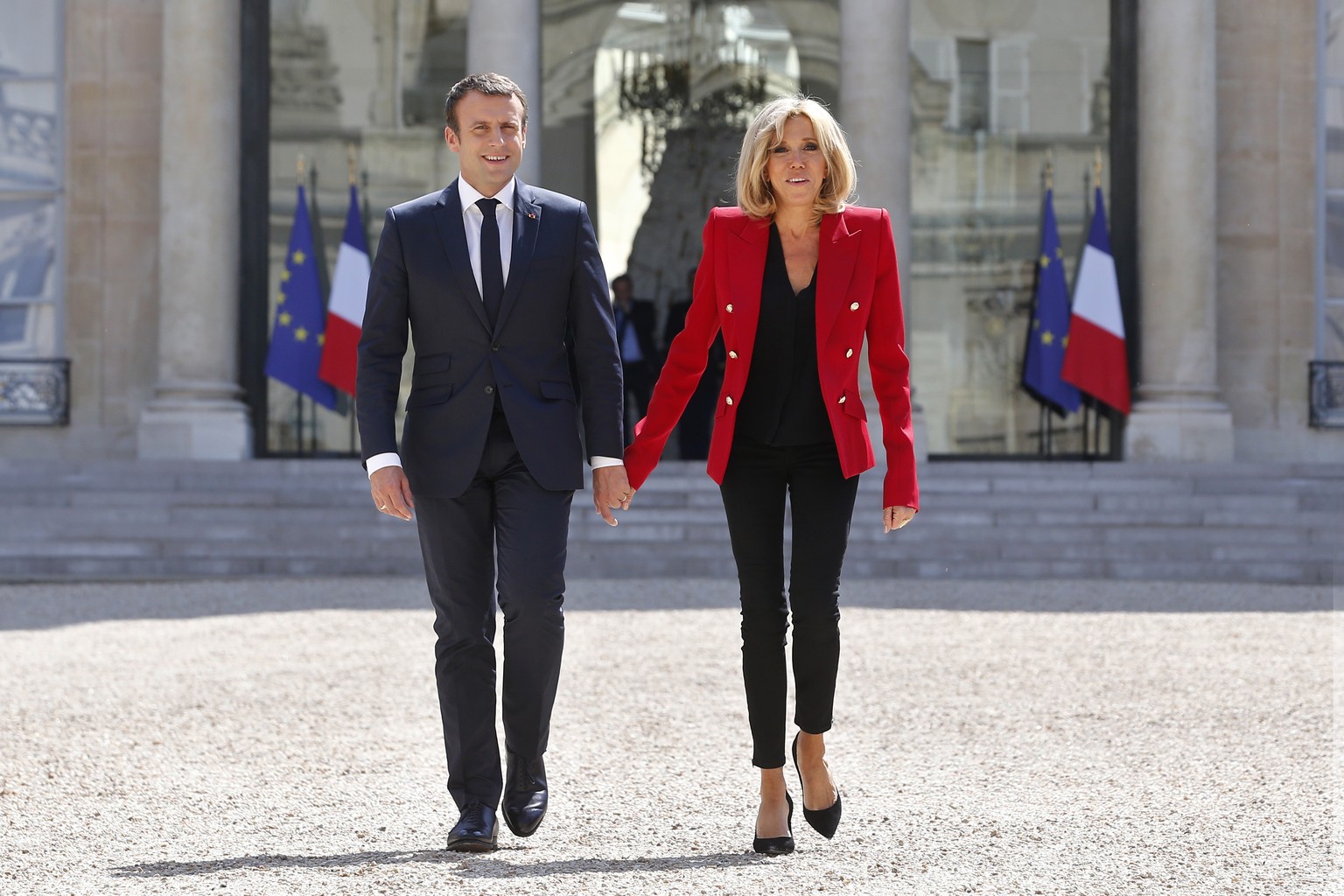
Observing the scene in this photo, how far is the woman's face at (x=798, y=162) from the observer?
14.7 ft

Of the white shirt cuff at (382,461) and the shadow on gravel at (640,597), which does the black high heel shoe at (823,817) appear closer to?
the white shirt cuff at (382,461)

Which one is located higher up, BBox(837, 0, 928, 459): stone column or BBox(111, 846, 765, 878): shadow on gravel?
BBox(837, 0, 928, 459): stone column

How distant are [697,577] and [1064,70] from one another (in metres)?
9.33

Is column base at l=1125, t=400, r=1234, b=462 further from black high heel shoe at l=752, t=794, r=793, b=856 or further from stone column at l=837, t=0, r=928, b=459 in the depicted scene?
black high heel shoe at l=752, t=794, r=793, b=856

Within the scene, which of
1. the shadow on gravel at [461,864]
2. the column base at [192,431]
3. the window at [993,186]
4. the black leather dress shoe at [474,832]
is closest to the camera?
the shadow on gravel at [461,864]

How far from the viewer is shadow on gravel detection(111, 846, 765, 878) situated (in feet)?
13.8

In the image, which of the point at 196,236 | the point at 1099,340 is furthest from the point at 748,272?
the point at 196,236

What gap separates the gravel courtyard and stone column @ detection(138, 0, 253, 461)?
7.02m

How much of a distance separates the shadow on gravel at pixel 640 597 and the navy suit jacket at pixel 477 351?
6.43 metres

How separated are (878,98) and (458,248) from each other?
1328 centimetres

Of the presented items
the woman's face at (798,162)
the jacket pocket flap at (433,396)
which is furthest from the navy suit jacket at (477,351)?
the woman's face at (798,162)

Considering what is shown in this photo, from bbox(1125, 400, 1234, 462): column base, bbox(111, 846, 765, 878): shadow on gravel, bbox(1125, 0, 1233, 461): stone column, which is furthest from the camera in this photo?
bbox(1125, 400, 1234, 462): column base

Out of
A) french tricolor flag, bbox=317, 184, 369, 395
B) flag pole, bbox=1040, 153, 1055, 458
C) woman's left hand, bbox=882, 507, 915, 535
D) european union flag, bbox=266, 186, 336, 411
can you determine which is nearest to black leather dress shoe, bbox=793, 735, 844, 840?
woman's left hand, bbox=882, 507, 915, 535

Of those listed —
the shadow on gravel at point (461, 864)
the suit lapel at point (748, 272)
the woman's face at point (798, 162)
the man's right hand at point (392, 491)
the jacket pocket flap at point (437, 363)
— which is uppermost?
the woman's face at point (798, 162)
